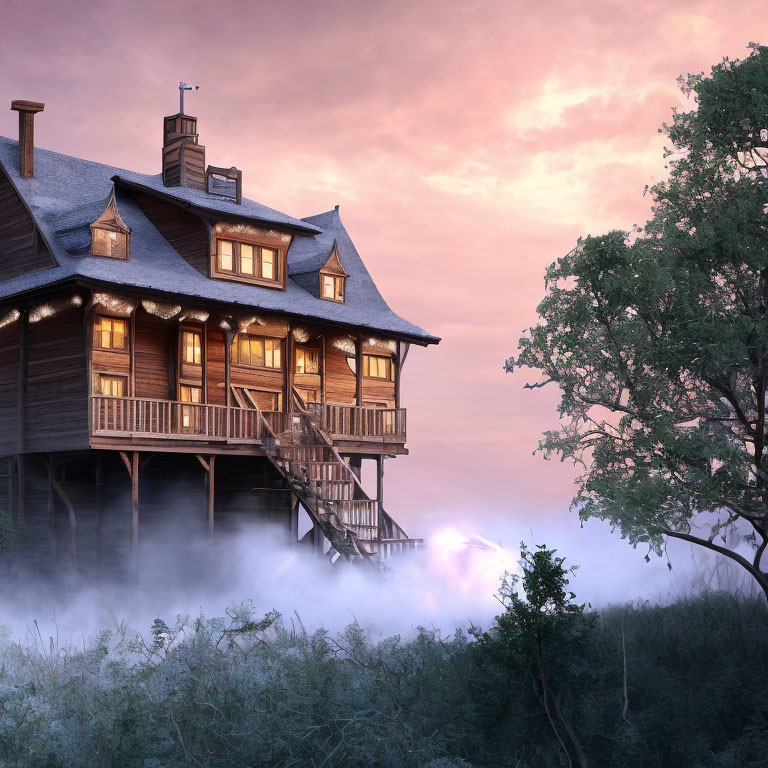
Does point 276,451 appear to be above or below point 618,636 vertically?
above

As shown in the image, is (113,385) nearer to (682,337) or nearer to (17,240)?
(17,240)

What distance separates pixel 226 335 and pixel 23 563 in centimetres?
949

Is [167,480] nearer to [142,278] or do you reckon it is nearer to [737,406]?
[142,278]

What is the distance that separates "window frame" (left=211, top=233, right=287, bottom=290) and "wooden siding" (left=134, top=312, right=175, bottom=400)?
246 centimetres

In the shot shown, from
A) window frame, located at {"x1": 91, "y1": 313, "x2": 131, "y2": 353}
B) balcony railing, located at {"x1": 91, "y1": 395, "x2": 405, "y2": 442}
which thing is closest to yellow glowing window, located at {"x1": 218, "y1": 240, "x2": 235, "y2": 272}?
window frame, located at {"x1": 91, "y1": 313, "x2": 131, "y2": 353}

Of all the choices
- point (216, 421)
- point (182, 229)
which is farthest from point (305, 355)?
point (182, 229)

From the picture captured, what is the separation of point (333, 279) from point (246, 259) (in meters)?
3.72

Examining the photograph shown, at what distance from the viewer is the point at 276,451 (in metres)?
30.1

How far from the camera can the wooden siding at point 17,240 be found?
2938 cm

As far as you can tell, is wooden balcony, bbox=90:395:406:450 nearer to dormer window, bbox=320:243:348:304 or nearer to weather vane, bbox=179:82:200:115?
dormer window, bbox=320:243:348:304

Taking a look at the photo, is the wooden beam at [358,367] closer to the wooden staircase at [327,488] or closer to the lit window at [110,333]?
the wooden staircase at [327,488]

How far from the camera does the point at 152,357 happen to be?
97.2 feet

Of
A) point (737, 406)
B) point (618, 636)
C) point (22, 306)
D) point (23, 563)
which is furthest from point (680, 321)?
point (23, 563)

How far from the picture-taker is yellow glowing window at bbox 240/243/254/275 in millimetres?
31906
